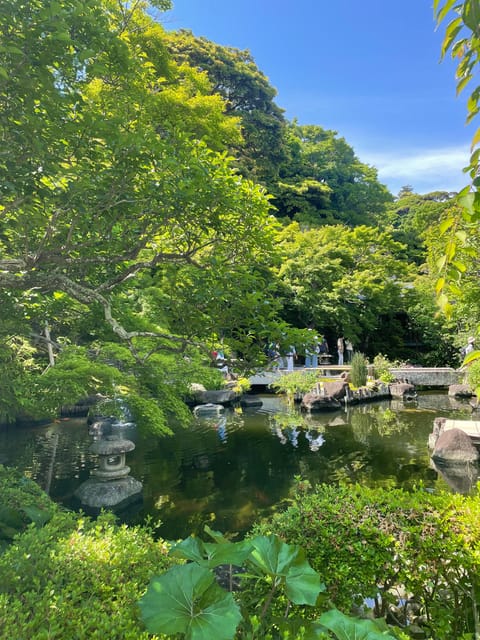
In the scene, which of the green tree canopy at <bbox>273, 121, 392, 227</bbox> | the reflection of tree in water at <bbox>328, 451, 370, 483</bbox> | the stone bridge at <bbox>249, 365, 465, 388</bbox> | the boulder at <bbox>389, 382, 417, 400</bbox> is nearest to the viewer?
the reflection of tree in water at <bbox>328, 451, 370, 483</bbox>

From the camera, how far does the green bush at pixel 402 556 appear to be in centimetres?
234

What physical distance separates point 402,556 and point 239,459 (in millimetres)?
7545

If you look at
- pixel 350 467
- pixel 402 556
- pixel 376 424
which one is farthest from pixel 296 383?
pixel 402 556

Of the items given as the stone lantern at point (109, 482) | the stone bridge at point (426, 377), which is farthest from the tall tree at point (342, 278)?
the stone lantern at point (109, 482)

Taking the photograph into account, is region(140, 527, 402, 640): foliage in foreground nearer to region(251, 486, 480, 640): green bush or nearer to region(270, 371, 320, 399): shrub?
region(251, 486, 480, 640): green bush

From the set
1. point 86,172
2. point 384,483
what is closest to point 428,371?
A: point 384,483

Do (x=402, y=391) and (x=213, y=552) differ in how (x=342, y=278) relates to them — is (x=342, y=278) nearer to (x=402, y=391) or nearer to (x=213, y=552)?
(x=402, y=391)

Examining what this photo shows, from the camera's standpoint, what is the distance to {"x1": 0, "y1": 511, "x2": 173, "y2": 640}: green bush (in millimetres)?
1507

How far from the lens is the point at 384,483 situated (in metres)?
7.59

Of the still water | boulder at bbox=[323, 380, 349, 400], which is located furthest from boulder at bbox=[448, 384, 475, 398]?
boulder at bbox=[323, 380, 349, 400]

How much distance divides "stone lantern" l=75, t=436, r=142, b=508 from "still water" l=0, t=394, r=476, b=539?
309 mm

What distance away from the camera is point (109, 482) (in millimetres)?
7047

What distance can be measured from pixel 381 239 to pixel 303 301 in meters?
7.34

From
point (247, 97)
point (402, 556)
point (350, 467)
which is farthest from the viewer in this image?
point (247, 97)
